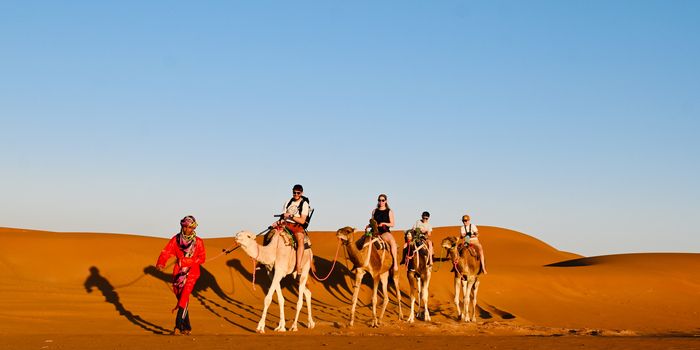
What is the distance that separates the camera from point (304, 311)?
22.5 metres

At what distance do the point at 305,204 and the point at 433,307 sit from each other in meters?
9.38

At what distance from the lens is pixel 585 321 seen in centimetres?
2686

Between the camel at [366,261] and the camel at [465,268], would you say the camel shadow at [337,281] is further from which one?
the camel at [366,261]

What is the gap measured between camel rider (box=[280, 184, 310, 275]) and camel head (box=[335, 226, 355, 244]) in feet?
2.70

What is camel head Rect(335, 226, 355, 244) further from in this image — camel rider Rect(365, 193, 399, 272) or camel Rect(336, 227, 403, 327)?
camel rider Rect(365, 193, 399, 272)

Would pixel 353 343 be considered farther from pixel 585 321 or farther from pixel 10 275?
pixel 585 321

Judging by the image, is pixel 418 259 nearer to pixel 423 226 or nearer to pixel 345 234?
pixel 423 226

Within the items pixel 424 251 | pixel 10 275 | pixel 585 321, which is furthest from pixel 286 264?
pixel 585 321

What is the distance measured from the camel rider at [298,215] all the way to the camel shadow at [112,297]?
3.33m

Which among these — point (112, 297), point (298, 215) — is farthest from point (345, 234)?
point (112, 297)

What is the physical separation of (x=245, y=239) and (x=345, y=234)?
2550mm

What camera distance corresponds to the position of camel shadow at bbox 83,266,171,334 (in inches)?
698

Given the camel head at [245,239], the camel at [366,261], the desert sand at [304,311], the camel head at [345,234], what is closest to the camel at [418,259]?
the desert sand at [304,311]

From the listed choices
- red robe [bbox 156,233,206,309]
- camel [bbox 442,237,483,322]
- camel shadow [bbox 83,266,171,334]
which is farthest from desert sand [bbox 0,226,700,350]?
red robe [bbox 156,233,206,309]
